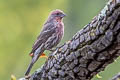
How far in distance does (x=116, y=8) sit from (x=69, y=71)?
749 mm

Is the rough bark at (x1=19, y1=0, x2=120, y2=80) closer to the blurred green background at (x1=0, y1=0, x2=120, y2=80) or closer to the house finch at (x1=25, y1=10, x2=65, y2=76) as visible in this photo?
the house finch at (x1=25, y1=10, x2=65, y2=76)

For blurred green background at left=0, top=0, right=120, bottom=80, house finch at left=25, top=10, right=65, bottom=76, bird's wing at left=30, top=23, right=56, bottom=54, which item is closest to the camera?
house finch at left=25, top=10, right=65, bottom=76

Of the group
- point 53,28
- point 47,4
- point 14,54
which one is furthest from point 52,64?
point 47,4

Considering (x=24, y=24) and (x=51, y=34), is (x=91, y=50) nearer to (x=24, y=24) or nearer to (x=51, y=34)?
(x=51, y=34)

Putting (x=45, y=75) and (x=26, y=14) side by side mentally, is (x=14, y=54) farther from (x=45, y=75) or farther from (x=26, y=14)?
(x=45, y=75)

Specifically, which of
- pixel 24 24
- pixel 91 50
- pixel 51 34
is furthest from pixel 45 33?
pixel 24 24

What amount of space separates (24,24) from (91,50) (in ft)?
49.1

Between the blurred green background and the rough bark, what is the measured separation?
11367mm

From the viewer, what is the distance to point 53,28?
7.89 m

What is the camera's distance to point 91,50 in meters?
3.70

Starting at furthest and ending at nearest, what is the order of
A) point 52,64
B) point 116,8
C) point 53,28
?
point 53,28 < point 52,64 < point 116,8

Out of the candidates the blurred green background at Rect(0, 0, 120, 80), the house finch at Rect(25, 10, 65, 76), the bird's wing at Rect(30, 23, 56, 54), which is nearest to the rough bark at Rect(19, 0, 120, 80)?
the house finch at Rect(25, 10, 65, 76)

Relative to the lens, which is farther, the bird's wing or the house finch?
the bird's wing

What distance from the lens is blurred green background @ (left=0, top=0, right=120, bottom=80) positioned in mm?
17312
